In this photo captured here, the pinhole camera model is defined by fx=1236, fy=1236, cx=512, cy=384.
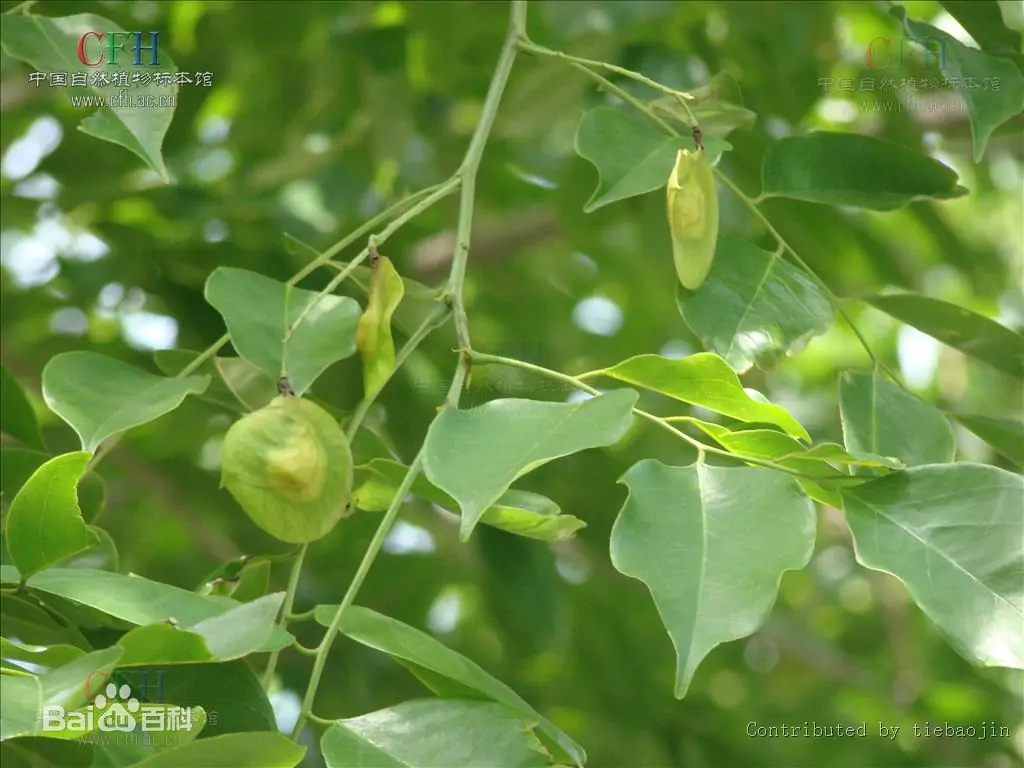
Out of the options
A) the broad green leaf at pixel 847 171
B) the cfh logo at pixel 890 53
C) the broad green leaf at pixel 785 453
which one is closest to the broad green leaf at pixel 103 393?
the broad green leaf at pixel 785 453

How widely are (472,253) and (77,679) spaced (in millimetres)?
1063

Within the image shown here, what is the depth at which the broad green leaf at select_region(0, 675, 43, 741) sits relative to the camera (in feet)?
1.24

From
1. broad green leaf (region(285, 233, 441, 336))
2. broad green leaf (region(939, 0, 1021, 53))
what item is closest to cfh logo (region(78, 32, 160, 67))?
broad green leaf (region(285, 233, 441, 336))

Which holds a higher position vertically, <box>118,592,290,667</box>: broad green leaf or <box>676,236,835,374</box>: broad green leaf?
<box>118,592,290,667</box>: broad green leaf

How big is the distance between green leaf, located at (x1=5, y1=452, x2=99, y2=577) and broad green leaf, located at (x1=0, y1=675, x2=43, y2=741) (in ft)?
0.31

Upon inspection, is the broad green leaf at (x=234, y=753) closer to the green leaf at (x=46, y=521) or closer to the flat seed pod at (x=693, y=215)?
the green leaf at (x=46, y=521)

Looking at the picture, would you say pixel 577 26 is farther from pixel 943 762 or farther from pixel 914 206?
pixel 943 762

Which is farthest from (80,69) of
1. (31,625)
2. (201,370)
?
(31,625)

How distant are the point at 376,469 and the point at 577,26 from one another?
19.1 inches

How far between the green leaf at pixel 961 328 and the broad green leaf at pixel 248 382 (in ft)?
1.11

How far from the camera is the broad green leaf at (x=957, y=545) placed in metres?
0.45

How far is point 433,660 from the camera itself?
1.62ft

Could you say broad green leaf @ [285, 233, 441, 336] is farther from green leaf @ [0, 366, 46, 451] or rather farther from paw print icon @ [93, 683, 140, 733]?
paw print icon @ [93, 683, 140, 733]

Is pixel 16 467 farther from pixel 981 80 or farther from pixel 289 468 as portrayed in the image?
pixel 981 80
